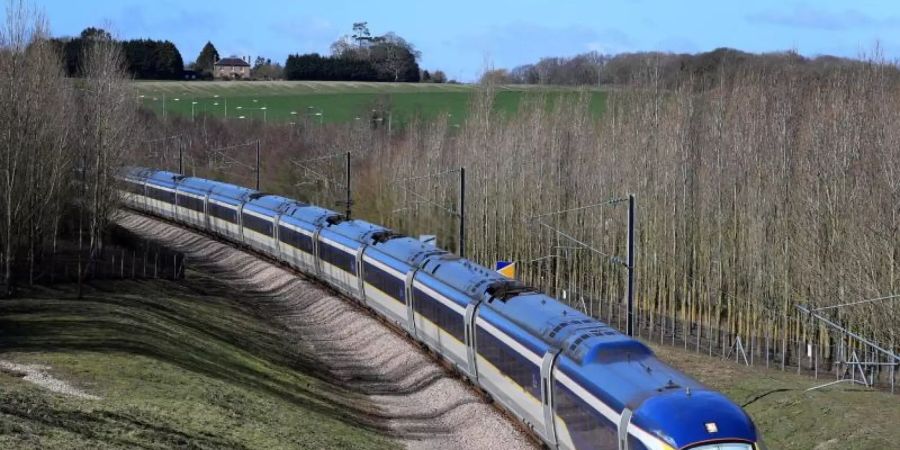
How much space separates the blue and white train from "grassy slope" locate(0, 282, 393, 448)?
3.60m

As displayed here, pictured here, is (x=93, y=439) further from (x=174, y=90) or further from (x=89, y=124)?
(x=174, y=90)

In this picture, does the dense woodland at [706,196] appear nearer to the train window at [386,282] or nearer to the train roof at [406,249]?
the train roof at [406,249]

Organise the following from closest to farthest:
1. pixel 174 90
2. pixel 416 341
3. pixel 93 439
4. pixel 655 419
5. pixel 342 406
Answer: pixel 655 419, pixel 93 439, pixel 342 406, pixel 416 341, pixel 174 90

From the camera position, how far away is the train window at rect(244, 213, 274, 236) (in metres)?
55.9

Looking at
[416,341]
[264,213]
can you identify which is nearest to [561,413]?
[416,341]

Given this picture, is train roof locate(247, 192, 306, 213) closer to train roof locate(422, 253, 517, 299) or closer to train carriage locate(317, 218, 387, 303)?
train carriage locate(317, 218, 387, 303)

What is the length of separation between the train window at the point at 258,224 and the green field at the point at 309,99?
51981 millimetres

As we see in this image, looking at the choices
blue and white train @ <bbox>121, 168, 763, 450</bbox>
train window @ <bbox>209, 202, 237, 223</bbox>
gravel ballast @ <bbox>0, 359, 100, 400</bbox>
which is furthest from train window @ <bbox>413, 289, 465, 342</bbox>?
train window @ <bbox>209, 202, 237, 223</bbox>

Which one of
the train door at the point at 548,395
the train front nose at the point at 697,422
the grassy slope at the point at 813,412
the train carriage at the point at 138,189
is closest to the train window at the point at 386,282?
the grassy slope at the point at 813,412

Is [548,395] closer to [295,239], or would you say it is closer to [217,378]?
[217,378]

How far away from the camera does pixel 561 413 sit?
20562mm

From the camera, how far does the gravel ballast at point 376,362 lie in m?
25.6

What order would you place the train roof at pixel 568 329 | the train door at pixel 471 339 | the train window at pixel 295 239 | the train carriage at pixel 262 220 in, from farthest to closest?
1. the train carriage at pixel 262 220
2. the train window at pixel 295 239
3. the train door at pixel 471 339
4. the train roof at pixel 568 329

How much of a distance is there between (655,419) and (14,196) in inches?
1209
